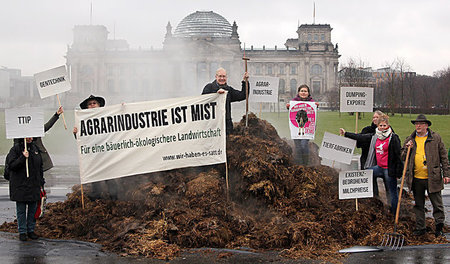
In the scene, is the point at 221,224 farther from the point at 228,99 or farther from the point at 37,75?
the point at 37,75

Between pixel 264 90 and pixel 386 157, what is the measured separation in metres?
3.41

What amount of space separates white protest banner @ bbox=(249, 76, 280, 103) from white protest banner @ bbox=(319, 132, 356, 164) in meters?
2.49

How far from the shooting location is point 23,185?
7.17 m

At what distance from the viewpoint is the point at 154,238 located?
6.74 meters

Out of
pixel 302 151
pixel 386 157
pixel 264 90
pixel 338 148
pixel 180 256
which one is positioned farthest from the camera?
pixel 264 90

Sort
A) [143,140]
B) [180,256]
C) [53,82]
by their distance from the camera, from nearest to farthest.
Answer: [180,256], [143,140], [53,82]

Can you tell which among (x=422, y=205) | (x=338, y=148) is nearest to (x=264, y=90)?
(x=338, y=148)

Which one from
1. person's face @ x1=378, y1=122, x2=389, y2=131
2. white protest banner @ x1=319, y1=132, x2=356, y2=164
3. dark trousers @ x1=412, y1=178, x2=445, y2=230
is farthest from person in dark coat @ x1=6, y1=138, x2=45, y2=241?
dark trousers @ x1=412, y1=178, x2=445, y2=230

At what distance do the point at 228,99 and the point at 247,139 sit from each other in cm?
83

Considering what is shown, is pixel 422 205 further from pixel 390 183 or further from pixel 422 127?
pixel 422 127

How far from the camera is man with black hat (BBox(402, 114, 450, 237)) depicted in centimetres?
718

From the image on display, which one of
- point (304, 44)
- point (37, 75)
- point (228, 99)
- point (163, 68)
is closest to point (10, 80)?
point (37, 75)

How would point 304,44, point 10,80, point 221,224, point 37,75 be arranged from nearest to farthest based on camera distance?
A: 1. point 221,224
2. point 37,75
3. point 10,80
4. point 304,44

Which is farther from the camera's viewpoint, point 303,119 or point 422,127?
point 303,119
